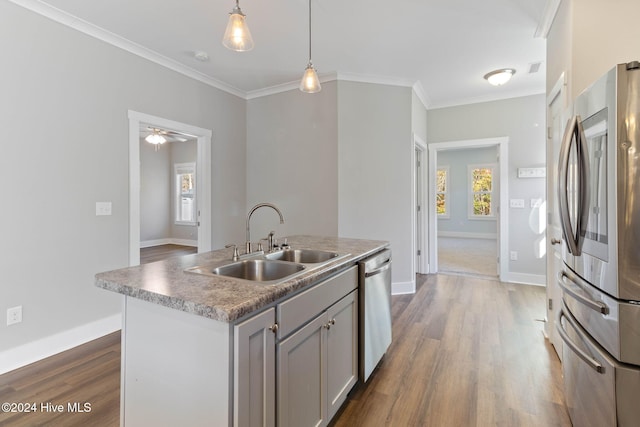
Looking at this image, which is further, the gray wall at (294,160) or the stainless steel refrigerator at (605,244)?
the gray wall at (294,160)

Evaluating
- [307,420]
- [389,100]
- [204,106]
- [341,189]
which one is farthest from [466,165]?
[307,420]

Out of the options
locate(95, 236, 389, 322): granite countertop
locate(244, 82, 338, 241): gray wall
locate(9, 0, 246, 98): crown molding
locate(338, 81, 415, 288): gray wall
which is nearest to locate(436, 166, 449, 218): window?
locate(338, 81, 415, 288): gray wall

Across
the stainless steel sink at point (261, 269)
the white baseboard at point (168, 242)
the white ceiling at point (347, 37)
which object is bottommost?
the white baseboard at point (168, 242)

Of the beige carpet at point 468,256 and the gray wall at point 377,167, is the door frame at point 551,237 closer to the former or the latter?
the gray wall at point 377,167

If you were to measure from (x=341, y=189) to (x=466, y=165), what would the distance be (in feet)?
23.1

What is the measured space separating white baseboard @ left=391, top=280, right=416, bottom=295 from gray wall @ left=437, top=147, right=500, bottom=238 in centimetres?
625

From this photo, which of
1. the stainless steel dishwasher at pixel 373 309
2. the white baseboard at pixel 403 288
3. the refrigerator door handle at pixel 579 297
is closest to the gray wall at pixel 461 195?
the white baseboard at pixel 403 288

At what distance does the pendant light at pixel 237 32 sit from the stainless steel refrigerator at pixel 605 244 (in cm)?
174

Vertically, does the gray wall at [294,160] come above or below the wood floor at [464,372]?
above

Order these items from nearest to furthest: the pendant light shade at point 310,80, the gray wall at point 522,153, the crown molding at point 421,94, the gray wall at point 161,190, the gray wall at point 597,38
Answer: the gray wall at point 597,38, the pendant light shade at point 310,80, the crown molding at point 421,94, the gray wall at point 522,153, the gray wall at point 161,190

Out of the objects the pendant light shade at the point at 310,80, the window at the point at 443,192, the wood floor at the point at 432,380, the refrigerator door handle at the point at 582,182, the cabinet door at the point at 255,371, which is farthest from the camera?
the window at the point at 443,192

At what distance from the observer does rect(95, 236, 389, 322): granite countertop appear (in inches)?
39.0

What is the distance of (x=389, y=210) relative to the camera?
4039mm

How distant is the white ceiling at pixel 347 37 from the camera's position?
2.51 m
